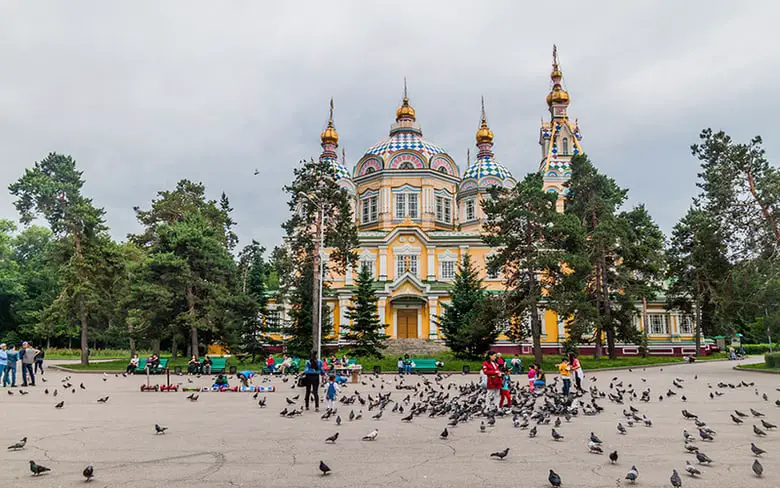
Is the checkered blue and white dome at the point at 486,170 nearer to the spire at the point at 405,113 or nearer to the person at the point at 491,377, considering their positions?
the spire at the point at 405,113

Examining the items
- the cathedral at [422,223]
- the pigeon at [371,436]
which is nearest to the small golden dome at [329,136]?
the cathedral at [422,223]

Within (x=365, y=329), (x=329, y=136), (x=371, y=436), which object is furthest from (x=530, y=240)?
(x=329, y=136)

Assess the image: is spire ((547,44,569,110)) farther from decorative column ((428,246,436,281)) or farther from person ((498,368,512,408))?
person ((498,368,512,408))

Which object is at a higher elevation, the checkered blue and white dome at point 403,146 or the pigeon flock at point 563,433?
the checkered blue and white dome at point 403,146

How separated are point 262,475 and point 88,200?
3421 centimetres

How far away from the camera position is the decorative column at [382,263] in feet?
163

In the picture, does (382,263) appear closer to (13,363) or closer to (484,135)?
(484,135)

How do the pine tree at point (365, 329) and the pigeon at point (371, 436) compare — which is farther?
the pine tree at point (365, 329)

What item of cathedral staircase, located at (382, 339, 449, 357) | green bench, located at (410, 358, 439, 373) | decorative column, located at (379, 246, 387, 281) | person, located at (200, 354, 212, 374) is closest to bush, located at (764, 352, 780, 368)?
green bench, located at (410, 358, 439, 373)

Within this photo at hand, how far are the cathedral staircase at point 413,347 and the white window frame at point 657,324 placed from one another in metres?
19.4

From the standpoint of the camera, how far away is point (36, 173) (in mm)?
42281

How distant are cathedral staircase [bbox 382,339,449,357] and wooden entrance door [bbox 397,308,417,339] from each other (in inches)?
104

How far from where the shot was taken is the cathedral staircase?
137 ft

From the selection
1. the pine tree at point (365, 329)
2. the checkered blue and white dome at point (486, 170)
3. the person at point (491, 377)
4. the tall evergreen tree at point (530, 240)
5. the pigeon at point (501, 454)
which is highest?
the checkered blue and white dome at point (486, 170)
